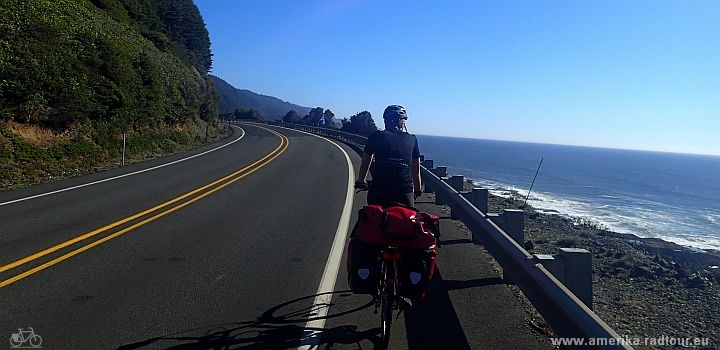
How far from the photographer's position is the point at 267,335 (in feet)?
16.5

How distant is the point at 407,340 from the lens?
5008 millimetres

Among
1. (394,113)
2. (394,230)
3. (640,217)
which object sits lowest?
(640,217)

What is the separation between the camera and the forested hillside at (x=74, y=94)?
17.2 metres

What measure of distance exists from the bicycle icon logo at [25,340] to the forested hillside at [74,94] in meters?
11.5

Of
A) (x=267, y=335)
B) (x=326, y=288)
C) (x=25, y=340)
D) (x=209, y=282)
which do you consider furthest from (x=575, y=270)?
(x=25, y=340)

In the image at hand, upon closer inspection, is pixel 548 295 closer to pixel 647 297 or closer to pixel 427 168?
pixel 647 297

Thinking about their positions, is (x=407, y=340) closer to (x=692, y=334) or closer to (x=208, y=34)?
(x=692, y=334)

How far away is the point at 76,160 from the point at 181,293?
Answer: 1518cm

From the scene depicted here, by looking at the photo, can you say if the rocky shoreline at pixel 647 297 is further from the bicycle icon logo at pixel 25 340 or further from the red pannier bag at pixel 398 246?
the bicycle icon logo at pixel 25 340

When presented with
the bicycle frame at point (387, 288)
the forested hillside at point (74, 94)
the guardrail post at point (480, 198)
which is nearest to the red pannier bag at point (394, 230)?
the bicycle frame at point (387, 288)

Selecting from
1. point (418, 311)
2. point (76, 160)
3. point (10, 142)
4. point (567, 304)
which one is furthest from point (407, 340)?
point (76, 160)

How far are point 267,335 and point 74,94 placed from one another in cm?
1774

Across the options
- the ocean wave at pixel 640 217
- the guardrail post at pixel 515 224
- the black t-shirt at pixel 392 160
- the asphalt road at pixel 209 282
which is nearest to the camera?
the asphalt road at pixel 209 282

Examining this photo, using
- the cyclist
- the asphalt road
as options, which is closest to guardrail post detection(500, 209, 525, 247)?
the asphalt road
